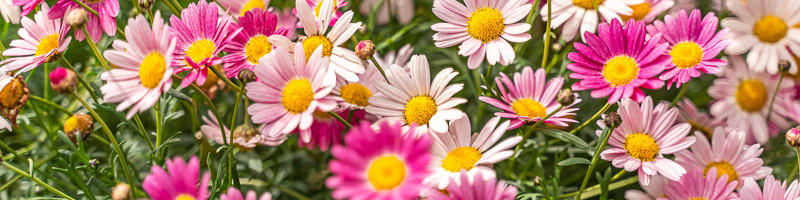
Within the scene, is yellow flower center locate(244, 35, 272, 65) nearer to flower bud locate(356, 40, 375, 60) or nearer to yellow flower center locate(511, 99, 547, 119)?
flower bud locate(356, 40, 375, 60)

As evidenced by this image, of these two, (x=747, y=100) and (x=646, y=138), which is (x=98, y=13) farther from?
(x=747, y=100)

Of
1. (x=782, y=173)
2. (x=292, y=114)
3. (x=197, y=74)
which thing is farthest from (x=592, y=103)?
(x=197, y=74)

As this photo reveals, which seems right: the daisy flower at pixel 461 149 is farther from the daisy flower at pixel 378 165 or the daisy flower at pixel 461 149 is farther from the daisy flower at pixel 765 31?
the daisy flower at pixel 765 31

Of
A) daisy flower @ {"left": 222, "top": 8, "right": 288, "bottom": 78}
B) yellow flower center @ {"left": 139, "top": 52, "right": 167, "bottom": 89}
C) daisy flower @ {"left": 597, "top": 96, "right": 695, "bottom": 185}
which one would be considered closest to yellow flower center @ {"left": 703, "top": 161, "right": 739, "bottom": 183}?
daisy flower @ {"left": 597, "top": 96, "right": 695, "bottom": 185}

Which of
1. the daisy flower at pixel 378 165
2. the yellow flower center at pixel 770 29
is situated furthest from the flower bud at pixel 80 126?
the yellow flower center at pixel 770 29

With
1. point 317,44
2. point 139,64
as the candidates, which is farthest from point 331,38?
point 139,64
